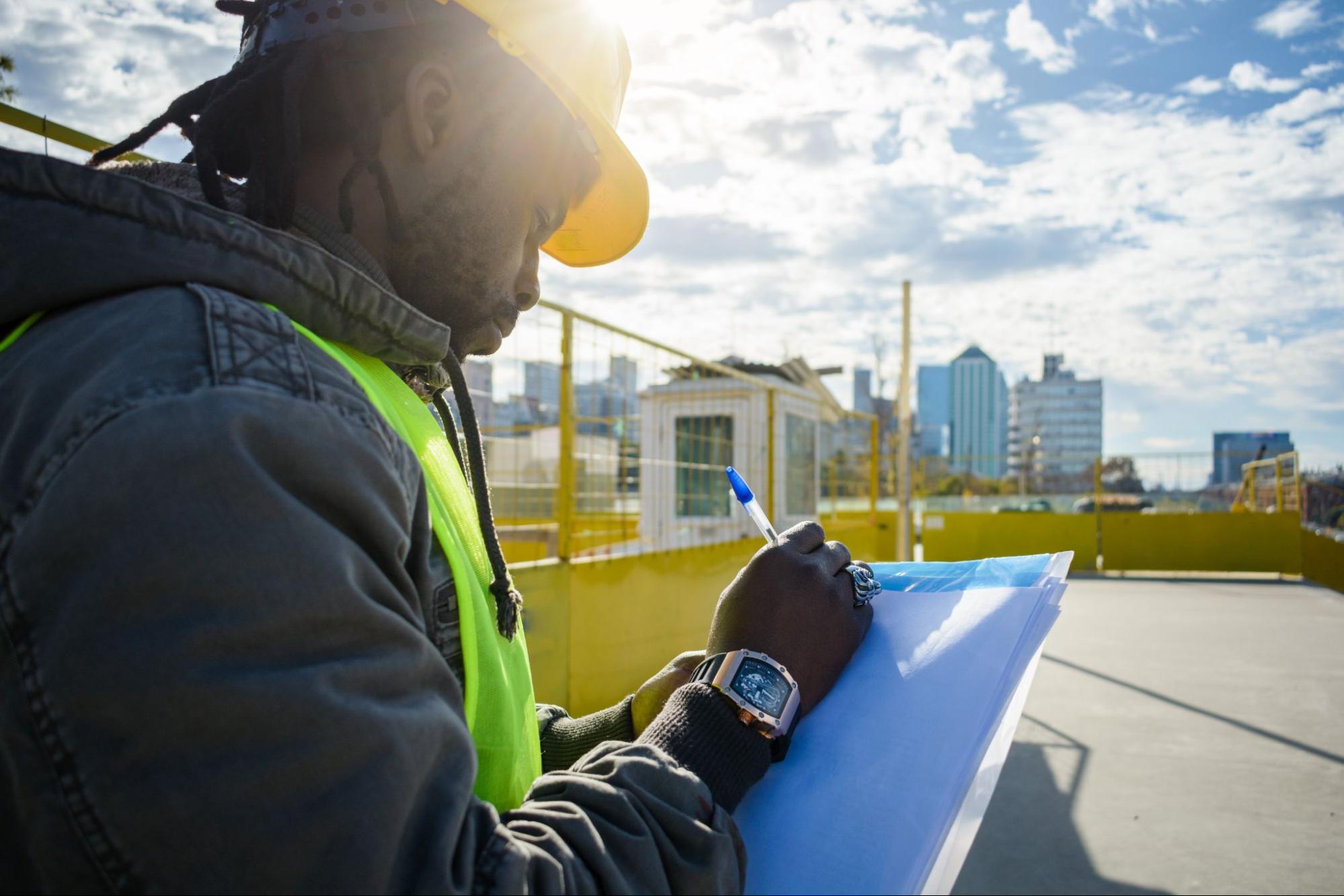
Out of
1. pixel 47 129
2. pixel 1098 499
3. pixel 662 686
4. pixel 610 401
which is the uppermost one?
pixel 47 129

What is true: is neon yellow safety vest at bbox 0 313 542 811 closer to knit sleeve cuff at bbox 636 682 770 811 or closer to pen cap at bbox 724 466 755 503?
knit sleeve cuff at bbox 636 682 770 811

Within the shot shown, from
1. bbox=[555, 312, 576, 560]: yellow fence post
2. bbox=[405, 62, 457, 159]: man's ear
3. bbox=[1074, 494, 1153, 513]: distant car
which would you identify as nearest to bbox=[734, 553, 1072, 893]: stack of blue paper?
bbox=[405, 62, 457, 159]: man's ear

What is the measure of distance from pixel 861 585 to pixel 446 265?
2.52 ft

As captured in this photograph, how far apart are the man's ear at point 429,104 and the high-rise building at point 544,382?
368cm

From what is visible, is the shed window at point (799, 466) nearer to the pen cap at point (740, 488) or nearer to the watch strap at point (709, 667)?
the pen cap at point (740, 488)

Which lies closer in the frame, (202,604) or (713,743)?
(202,604)

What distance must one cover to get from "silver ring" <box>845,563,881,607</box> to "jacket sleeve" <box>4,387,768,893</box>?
71 centimetres

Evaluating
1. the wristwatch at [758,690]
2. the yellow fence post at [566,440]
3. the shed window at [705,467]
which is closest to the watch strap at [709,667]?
the wristwatch at [758,690]

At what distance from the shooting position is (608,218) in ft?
7.23

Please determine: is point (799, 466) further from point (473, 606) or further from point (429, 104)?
point (473, 606)

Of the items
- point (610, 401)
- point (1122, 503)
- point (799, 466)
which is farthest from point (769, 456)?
point (1122, 503)

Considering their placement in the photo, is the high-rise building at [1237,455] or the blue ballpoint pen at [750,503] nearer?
the blue ballpoint pen at [750,503]

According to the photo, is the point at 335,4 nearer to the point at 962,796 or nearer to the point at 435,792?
the point at 435,792

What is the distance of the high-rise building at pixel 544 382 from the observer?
16.2 ft
